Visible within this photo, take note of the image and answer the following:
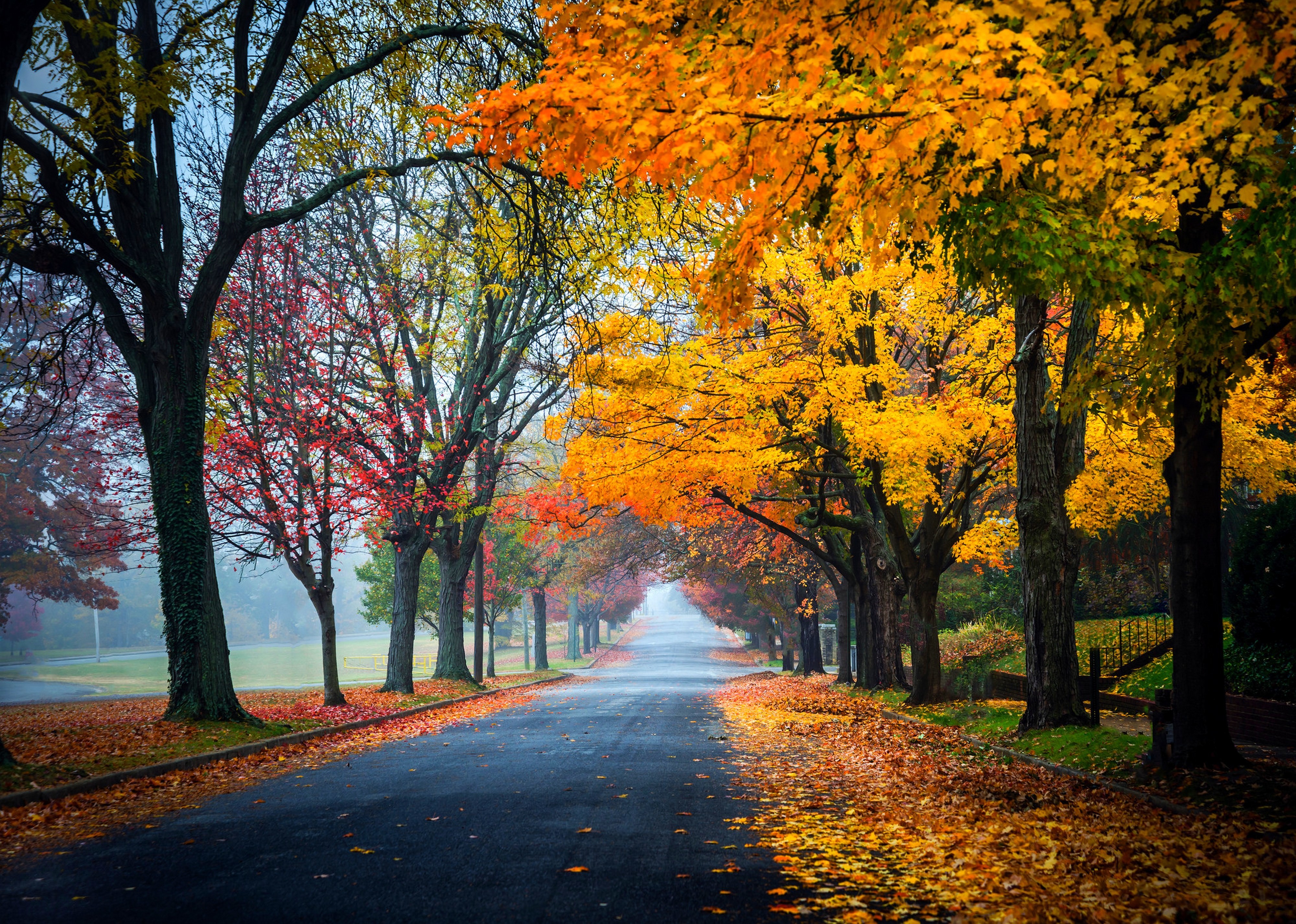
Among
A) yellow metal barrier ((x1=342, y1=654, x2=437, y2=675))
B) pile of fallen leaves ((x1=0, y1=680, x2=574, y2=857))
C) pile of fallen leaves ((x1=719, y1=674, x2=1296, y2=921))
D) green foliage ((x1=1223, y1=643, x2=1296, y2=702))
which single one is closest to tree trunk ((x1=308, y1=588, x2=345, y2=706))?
pile of fallen leaves ((x1=0, y1=680, x2=574, y2=857))

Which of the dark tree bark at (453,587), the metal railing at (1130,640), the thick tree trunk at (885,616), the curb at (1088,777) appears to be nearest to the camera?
the curb at (1088,777)

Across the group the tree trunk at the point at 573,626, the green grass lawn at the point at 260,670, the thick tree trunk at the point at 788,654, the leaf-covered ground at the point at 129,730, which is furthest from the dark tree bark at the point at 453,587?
the tree trunk at the point at 573,626

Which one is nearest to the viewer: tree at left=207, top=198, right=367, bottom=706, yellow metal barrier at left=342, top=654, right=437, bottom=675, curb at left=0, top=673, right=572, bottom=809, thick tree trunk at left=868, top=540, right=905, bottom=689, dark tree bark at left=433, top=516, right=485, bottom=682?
curb at left=0, top=673, right=572, bottom=809

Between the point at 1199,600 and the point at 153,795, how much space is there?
985cm

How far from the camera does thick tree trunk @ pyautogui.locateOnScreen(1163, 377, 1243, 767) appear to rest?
7.86m

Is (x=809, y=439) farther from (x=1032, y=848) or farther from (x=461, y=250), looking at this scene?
(x=1032, y=848)

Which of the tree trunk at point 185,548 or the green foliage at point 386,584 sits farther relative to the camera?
the green foliage at point 386,584

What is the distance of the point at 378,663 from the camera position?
56750mm

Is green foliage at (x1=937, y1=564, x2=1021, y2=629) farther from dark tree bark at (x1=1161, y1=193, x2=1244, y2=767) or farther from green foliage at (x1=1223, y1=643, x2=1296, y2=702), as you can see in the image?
dark tree bark at (x1=1161, y1=193, x2=1244, y2=767)

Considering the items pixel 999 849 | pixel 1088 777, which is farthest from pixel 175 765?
pixel 1088 777

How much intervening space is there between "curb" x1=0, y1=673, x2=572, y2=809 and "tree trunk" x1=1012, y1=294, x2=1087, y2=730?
33.2 feet

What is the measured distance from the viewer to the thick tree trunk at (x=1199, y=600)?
7.86 meters

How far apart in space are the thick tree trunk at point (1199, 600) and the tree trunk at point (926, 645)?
825 cm

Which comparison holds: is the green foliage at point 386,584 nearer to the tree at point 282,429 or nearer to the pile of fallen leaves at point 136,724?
the pile of fallen leaves at point 136,724
